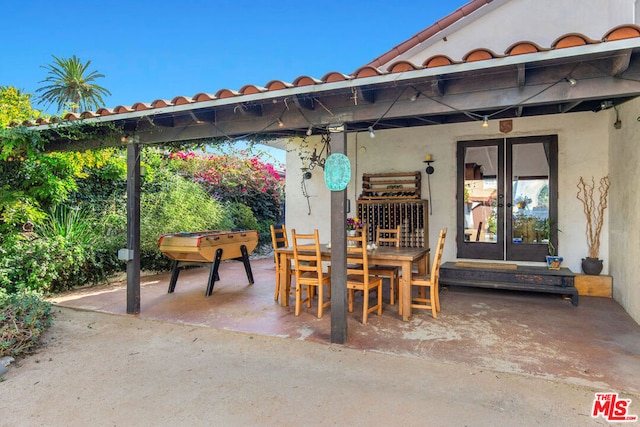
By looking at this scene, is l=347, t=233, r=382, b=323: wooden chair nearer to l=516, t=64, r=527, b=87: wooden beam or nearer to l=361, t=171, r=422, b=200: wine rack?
l=516, t=64, r=527, b=87: wooden beam

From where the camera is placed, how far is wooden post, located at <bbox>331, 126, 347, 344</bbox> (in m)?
3.51

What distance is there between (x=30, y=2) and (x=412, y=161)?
10195 mm

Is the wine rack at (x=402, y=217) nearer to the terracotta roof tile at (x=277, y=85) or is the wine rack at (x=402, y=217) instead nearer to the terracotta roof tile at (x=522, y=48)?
the terracotta roof tile at (x=277, y=85)

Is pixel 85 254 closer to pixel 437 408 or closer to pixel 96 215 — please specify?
pixel 96 215

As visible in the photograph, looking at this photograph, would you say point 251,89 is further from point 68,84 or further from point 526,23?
point 68,84

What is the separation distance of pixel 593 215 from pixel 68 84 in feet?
52.9

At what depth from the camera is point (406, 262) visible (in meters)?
4.14

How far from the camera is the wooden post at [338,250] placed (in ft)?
11.5

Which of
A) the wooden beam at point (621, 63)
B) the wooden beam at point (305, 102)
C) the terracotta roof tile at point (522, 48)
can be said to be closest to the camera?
the wooden beam at point (621, 63)

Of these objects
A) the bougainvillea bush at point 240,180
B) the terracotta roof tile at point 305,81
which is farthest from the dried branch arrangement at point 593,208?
the bougainvillea bush at point 240,180

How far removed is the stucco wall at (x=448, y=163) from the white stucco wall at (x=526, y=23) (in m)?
1.36

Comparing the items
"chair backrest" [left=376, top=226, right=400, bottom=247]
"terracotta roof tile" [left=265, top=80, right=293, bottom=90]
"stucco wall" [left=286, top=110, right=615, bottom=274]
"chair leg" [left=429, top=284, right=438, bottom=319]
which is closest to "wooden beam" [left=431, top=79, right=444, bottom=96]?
"terracotta roof tile" [left=265, top=80, right=293, bottom=90]

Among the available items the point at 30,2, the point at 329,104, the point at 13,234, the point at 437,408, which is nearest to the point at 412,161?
the point at 329,104

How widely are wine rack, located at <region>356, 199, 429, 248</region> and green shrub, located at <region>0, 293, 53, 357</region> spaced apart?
4.47m
